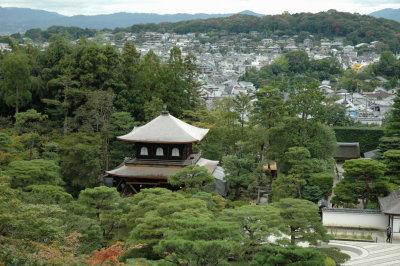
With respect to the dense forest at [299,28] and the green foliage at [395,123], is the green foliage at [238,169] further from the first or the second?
the dense forest at [299,28]

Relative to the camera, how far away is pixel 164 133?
25.7 metres

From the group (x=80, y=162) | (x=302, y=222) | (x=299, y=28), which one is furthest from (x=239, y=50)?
(x=302, y=222)

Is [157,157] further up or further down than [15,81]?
further down

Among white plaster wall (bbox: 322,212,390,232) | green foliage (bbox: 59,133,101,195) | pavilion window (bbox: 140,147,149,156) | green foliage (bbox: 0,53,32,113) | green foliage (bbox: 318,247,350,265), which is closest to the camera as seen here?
green foliage (bbox: 318,247,350,265)

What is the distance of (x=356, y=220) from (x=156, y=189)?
8840mm

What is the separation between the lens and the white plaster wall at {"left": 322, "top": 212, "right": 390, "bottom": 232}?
22031 mm

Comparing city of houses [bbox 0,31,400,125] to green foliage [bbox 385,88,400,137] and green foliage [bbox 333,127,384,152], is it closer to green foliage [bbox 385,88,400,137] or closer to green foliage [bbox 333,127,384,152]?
green foliage [bbox 333,127,384,152]

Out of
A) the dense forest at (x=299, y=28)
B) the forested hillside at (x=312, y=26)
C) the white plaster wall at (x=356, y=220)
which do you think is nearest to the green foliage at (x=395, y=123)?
the white plaster wall at (x=356, y=220)

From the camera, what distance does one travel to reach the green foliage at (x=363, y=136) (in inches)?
1516

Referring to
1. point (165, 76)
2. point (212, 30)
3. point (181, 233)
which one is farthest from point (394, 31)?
point (181, 233)

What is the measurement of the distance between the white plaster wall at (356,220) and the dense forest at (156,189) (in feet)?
3.86

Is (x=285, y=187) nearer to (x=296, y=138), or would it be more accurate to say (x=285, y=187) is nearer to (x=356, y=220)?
(x=356, y=220)

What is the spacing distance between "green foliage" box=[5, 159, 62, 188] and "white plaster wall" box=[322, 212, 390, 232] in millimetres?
11837

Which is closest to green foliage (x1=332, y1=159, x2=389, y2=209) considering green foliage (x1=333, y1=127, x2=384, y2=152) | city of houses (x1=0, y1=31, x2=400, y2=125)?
green foliage (x1=333, y1=127, x2=384, y2=152)
